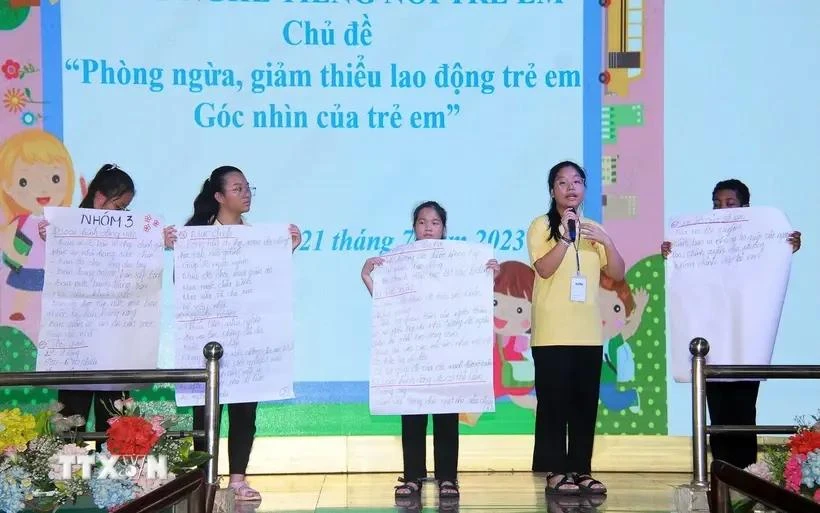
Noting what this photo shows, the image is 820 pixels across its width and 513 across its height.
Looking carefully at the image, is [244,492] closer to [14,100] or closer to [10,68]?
[14,100]

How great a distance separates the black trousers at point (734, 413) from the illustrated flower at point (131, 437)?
269 centimetres

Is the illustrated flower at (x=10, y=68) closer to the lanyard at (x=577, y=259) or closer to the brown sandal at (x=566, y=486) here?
the lanyard at (x=577, y=259)

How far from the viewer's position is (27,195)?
6.02m

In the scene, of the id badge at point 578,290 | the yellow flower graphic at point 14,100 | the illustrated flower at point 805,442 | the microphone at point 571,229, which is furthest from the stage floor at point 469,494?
the yellow flower graphic at point 14,100

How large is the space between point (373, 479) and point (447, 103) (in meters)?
1.96

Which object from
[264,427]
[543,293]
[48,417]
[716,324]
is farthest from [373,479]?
[48,417]

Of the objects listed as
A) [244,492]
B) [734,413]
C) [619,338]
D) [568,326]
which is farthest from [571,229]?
[244,492]

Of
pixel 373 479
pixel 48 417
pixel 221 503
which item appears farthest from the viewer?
pixel 373 479

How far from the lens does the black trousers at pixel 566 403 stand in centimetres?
524

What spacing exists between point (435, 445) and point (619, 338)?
133 centimetres

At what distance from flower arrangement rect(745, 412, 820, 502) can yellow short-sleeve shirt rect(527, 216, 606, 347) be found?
1695 millimetres

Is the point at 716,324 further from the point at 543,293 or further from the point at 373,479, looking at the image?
the point at 373,479

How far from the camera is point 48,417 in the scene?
3.77 metres

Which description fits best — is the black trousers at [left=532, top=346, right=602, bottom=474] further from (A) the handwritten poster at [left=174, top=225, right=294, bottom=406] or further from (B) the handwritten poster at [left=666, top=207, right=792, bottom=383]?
(A) the handwritten poster at [left=174, top=225, right=294, bottom=406]
